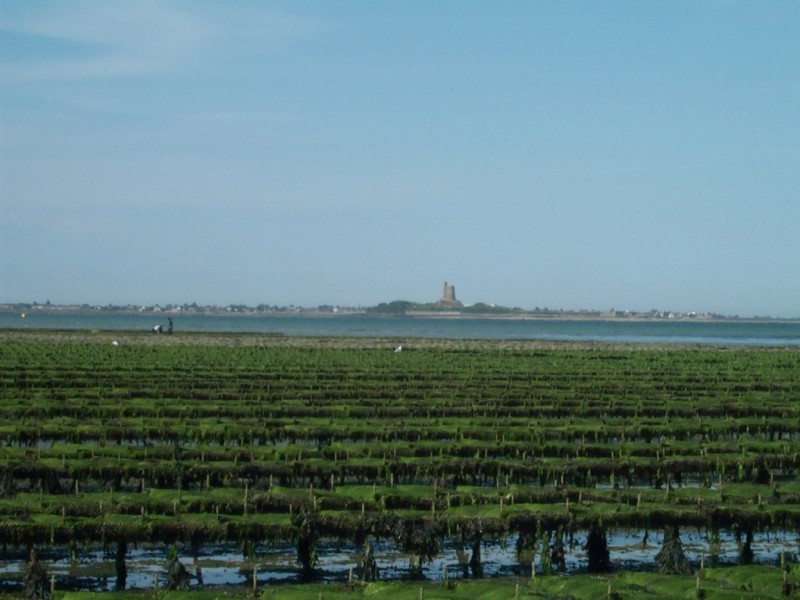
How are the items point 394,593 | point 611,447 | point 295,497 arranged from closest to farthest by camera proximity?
1. point 394,593
2. point 295,497
3. point 611,447

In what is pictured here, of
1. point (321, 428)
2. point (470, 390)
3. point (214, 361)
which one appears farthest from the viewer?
point (214, 361)

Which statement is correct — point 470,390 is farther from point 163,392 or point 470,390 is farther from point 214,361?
point 214,361

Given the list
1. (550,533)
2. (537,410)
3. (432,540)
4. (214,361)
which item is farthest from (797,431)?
(214,361)

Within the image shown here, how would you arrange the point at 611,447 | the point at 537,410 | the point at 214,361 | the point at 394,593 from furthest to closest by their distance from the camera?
the point at 214,361 → the point at 537,410 → the point at 611,447 → the point at 394,593

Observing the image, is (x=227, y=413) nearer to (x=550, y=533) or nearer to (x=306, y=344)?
(x=550, y=533)

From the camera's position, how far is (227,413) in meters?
38.9

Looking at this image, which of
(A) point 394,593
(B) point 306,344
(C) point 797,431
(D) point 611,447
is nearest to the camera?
(A) point 394,593

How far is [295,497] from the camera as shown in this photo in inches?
885

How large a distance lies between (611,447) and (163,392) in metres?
21.1

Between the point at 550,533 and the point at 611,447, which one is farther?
the point at 611,447

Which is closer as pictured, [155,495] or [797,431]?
[155,495]

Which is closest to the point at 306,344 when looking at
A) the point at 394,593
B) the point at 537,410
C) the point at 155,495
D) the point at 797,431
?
the point at 537,410

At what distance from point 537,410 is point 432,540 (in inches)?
869

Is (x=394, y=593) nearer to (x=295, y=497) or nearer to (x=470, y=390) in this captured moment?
(x=295, y=497)
